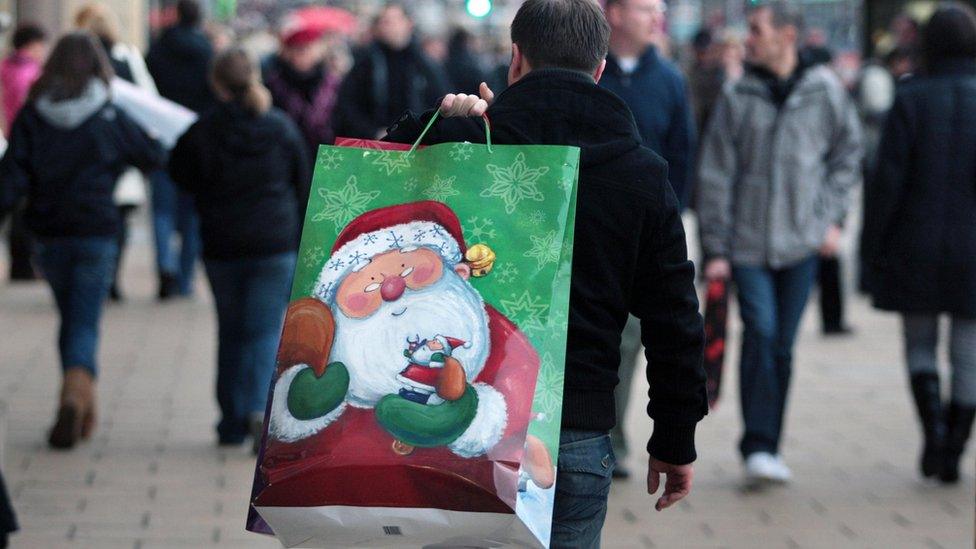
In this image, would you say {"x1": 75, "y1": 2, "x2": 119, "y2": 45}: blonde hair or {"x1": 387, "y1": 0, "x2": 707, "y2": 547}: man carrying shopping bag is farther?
{"x1": 75, "y1": 2, "x2": 119, "y2": 45}: blonde hair

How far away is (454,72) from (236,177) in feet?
31.8

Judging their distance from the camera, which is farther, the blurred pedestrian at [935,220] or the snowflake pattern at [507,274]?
the blurred pedestrian at [935,220]

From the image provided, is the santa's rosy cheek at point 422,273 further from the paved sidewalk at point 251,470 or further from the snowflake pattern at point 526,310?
the paved sidewalk at point 251,470

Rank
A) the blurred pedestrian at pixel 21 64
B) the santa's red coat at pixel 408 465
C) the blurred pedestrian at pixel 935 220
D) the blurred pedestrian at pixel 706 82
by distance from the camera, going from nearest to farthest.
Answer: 1. the santa's red coat at pixel 408 465
2. the blurred pedestrian at pixel 935 220
3. the blurred pedestrian at pixel 21 64
4. the blurred pedestrian at pixel 706 82

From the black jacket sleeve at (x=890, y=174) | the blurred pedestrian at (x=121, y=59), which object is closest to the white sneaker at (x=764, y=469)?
the black jacket sleeve at (x=890, y=174)

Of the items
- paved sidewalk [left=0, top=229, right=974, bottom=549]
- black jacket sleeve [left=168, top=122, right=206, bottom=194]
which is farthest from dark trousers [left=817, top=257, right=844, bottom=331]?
black jacket sleeve [left=168, top=122, right=206, bottom=194]

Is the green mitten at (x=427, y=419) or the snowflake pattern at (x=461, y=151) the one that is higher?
the snowflake pattern at (x=461, y=151)

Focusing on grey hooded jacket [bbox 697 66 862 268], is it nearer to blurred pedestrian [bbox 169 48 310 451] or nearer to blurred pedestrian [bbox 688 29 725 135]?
blurred pedestrian [bbox 169 48 310 451]

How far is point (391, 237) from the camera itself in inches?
113

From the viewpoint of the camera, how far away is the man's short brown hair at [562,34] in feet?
10.00

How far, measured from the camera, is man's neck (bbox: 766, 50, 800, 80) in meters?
6.52

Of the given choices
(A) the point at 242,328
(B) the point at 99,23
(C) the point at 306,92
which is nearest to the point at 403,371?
(A) the point at 242,328

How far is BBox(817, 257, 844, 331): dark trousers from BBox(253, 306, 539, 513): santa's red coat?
26.4 feet

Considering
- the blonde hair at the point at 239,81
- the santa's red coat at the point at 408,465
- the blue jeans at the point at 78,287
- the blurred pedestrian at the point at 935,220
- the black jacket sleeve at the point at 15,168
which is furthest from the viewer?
the blue jeans at the point at 78,287
